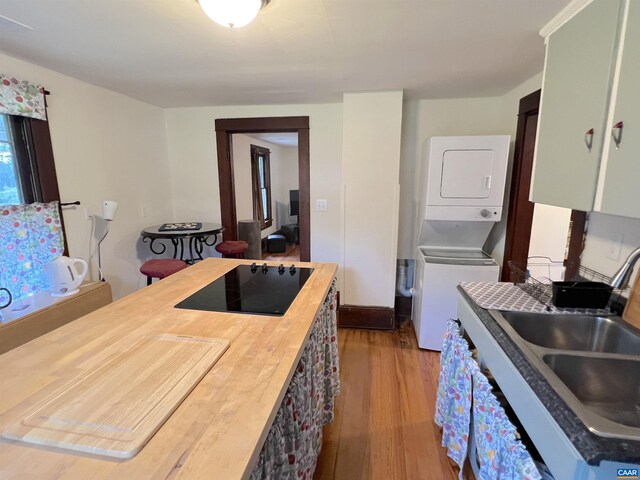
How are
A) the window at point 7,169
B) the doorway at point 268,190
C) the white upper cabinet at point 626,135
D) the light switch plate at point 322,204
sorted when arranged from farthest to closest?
1. the doorway at point 268,190
2. the light switch plate at point 322,204
3. the window at point 7,169
4. the white upper cabinet at point 626,135

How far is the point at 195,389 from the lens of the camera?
0.80 m

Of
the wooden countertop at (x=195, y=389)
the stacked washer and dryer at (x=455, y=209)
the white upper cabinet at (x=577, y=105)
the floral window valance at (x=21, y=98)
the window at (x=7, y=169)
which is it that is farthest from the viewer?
the stacked washer and dryer at (x=455, y=209)

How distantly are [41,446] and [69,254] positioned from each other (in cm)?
216

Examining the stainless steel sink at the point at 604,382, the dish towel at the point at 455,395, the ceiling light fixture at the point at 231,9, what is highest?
the ceiling light fixture at the point at 231,9

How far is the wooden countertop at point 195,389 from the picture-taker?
590 millimetres

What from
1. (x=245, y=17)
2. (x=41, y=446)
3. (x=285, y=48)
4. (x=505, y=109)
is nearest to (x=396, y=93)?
(x=505, y=109)

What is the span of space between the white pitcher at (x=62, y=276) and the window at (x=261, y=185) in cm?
367

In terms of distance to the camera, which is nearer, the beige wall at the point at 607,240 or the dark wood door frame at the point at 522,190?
the beige wall at the point at 607,240

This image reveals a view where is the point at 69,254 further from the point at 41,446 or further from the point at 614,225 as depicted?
the point at 614,225

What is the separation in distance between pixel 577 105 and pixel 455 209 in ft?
4.06

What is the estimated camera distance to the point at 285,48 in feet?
5.77

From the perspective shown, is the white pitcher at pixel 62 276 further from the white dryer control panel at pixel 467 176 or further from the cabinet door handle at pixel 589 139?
the cabinet door handle at pixel 589 139

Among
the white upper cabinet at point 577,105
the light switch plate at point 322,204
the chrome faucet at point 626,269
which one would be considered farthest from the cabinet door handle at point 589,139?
the light switch plate at point 322,204

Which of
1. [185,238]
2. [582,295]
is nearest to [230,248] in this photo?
[185,238]
